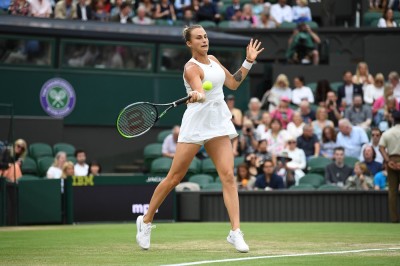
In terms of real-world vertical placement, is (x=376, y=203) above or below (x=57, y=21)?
below

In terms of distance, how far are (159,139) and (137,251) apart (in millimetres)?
11532

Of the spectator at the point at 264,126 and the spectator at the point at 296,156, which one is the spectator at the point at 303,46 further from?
the spectator at the point at 296,156

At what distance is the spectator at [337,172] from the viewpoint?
18312mm

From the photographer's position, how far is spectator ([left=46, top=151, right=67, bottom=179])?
1864 cm

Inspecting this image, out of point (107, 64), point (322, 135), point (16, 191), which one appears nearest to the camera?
point (16, 191)

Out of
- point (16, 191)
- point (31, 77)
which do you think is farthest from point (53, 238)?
point (31, 77)

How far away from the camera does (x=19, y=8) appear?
23.0 meters

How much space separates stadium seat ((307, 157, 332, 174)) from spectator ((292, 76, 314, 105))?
292 cm

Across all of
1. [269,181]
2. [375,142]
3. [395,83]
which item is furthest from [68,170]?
[395,83]

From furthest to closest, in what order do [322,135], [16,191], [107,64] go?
[107,64] → [322,135] → [16,191]

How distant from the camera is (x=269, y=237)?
11758mm

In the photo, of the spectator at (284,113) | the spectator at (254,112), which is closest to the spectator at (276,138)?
the spectator at (284,113)

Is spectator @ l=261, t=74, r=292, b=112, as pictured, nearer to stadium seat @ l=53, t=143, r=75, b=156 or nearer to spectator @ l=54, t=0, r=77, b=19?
stadium seat @ l=53, t=143, r=75, b=156

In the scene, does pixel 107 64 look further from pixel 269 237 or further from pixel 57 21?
pixel 269 237
